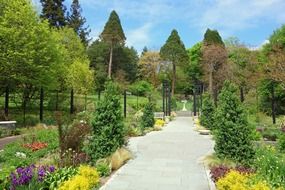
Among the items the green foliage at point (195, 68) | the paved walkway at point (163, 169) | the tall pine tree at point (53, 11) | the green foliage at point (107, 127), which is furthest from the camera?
the green foliage at point (195, 68)

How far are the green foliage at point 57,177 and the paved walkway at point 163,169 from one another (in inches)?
26.0

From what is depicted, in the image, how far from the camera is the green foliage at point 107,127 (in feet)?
27.6

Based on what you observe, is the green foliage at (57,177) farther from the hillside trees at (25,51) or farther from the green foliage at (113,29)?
the green foliage at (113,29)

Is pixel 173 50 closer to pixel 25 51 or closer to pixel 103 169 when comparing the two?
pixel 25 51

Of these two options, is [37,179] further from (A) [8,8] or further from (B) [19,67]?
(A) [8,8]

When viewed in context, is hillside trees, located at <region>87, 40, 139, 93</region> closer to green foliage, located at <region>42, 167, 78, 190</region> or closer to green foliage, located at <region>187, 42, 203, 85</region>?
green foliage, located at <region>187, 42, 203, 85</region>

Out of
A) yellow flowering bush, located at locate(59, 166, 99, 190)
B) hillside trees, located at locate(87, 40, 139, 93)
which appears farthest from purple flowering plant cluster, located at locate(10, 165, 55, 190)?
hillside trees, located at locate(87, 40, 139, 93)

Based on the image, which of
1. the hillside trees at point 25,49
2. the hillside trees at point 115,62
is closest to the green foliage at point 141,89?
the hillside trees at point 115,62

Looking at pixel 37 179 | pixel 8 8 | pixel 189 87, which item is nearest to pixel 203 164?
pixel 37 179

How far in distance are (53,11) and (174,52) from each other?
706 inches

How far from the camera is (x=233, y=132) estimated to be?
328 inches

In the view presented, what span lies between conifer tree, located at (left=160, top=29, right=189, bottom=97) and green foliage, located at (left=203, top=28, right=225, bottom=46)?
3784 millimetres

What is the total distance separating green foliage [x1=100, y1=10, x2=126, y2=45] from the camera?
48.9 metres

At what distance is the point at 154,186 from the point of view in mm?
6578
